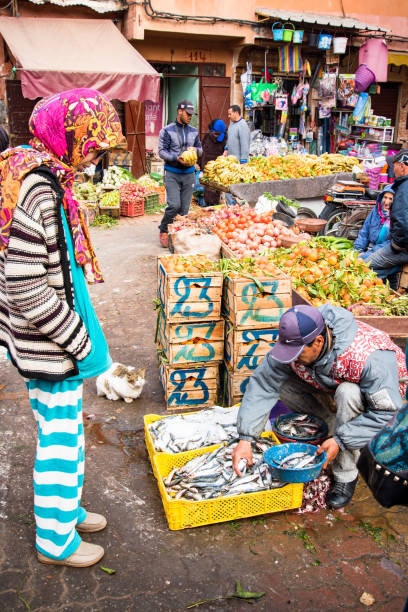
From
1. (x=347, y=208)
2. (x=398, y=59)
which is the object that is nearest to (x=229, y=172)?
(x=347, y=208)

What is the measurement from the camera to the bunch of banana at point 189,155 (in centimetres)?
904

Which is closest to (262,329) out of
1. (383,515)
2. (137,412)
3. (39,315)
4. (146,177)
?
(137,412)

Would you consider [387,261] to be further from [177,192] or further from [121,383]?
[177,192]

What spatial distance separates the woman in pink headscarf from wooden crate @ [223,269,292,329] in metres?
1.76

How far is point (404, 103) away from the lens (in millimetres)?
18031

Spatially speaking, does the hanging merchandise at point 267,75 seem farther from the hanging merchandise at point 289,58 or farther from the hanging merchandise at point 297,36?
the hanging merchandise at point 297,36

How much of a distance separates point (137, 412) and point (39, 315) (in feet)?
7.93

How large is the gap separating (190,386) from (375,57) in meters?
13.8

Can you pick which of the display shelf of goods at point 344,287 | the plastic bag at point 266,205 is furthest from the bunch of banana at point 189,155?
the display shelf of goods at point 344,287

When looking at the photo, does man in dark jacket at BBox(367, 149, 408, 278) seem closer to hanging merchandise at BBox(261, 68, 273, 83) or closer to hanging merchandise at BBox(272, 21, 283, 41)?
hanging merchandise at BBox(272, 21, 283, 41)

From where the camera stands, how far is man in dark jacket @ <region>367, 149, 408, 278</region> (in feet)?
19.7

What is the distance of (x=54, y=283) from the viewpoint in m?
2.51

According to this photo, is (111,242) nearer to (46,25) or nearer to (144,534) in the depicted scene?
(46,25)

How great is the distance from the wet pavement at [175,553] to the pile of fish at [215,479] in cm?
21
